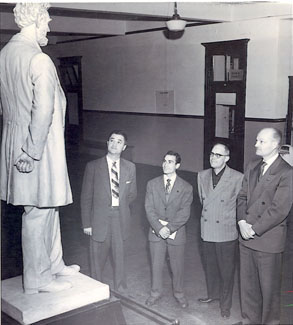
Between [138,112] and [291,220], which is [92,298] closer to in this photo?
[291,220]

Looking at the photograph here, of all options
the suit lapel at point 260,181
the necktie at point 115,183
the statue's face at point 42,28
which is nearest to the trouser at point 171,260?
the necktie at point 115,183

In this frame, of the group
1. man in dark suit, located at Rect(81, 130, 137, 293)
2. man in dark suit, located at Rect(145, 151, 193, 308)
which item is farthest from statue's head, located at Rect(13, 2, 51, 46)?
man in dark suit, located at Rect(145, 151, 193, 308)

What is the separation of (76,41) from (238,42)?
497cm

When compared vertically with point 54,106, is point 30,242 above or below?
below

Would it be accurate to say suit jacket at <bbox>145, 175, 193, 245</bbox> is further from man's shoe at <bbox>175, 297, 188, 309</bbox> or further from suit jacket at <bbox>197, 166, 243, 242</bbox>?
man's shoe at <bbox>175, 297, 188, 309</bbox>

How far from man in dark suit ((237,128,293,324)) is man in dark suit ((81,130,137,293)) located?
924mm

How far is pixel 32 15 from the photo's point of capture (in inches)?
94.0

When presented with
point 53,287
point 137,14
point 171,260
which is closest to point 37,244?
point 53,287

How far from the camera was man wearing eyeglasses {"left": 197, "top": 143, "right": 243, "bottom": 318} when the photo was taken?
3430 mm

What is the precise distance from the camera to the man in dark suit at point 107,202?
142 inches

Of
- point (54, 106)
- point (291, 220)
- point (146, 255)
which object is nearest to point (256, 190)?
point (54, 106)

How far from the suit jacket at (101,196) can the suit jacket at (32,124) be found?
1.02 m

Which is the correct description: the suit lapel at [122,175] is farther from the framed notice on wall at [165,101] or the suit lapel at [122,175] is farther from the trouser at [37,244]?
the framed notice on wall at [165,101]

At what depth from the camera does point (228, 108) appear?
857 cm
